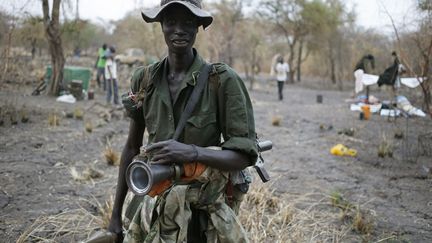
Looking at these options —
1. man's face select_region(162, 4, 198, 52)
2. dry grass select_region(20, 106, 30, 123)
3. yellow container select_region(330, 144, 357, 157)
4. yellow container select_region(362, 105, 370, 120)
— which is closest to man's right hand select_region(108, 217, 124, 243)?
man's face select_region(162, 4, 198, 52)

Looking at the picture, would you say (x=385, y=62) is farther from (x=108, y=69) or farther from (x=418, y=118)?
(x=108, y=69)

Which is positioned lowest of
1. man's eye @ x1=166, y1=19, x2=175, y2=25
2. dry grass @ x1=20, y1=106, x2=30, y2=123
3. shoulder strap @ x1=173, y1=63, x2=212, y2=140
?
dry grass @ x1=20, y1=106, x2=30, y2=123

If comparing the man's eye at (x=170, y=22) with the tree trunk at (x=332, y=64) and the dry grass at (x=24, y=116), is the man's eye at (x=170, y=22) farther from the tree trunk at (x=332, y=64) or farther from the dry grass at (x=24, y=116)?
the tree trunk at (x=332, y=64)

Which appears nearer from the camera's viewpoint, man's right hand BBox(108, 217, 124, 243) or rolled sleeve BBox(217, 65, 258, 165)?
rolled sleeve BBox(217, 65, 258, 165)

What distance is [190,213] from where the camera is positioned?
5.38ft

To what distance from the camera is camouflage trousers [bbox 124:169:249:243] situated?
5.23 feet

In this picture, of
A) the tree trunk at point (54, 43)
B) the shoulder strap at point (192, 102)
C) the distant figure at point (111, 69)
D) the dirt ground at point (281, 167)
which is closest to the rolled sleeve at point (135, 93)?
the shoulder strap at point (192, 102)

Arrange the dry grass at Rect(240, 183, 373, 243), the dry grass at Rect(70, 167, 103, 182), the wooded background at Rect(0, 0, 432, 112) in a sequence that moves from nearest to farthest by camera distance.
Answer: the dry grass at Rect(240, 183, 373, 243)
the dry grass at Rect(70, 167, 103, 182)
the wooded background at Rect(0, 0, 432, 112)

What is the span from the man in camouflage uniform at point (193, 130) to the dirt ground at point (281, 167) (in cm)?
176

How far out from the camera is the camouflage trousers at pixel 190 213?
1593 mm

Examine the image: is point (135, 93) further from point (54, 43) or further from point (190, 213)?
point (54, 43)

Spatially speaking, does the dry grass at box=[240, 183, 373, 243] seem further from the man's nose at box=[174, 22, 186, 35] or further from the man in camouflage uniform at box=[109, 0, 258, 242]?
the man's nose at box=[174, 22, 186, 35]

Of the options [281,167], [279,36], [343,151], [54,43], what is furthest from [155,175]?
[279,36]

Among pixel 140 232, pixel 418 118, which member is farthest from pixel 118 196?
pixel 418 118
